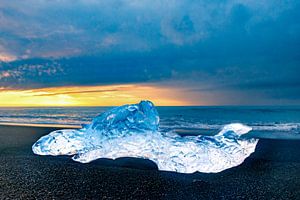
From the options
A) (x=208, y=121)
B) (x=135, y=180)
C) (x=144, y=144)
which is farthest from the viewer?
(x=208, y=121)

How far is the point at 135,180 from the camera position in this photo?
5.11 m

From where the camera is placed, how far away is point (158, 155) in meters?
6.36

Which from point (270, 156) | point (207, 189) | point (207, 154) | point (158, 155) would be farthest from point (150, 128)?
point (270, 156)

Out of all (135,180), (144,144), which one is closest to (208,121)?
(144,144)

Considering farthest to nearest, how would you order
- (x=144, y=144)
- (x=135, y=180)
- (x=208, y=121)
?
(x=208, y=121), (x=144, y=144), (x=135, y=180)

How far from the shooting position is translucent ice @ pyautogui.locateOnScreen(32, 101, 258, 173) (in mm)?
6035

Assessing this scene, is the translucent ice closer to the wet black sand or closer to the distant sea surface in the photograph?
the wet black sand

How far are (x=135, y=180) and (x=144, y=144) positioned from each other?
5.78 feet

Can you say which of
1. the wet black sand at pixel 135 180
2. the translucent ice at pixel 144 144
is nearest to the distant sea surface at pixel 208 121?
the translucent ice at pixel 144 144

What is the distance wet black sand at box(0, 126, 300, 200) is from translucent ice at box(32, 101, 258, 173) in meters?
0.28

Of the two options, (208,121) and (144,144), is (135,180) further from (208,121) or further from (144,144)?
(208,121)

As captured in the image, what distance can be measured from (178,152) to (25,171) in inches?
147

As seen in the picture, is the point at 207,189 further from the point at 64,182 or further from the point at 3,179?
the point at 3,179

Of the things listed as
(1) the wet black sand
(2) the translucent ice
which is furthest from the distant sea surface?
(1) the wet black sand
